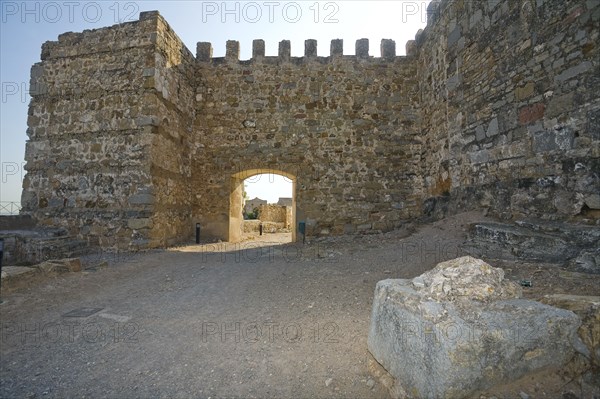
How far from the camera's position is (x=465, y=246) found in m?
4.44

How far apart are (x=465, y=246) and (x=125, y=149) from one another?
649 cm

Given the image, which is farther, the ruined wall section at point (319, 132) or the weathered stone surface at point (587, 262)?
the ruined wall section at point (319, 132)

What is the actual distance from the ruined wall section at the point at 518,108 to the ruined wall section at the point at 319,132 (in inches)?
51.7

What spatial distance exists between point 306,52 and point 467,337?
831cm

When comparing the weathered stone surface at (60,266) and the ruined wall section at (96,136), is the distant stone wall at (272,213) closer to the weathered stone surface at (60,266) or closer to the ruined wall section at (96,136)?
the ruined wall section at (96,136)

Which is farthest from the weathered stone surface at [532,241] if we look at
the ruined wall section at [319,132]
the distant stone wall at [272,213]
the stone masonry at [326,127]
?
the distant stone wall at [272,213]

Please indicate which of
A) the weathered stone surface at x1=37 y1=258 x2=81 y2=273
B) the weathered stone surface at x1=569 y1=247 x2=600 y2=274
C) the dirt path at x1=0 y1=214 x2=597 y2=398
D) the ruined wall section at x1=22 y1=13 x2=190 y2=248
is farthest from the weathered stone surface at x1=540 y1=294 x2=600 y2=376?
the ruined wall section at x1=22 y1=13 x2=190 y2=248

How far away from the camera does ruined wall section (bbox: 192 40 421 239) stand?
807 cm

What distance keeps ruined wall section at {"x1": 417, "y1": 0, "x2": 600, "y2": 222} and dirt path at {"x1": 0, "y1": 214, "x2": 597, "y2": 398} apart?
1.25 metres

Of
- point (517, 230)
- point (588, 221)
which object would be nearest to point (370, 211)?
point (517, 230)

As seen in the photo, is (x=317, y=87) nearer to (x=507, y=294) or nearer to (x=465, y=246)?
(x=465, y=246)

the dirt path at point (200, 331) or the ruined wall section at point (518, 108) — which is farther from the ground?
the ruined wall section at point (518, 108)

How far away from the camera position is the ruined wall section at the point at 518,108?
372 cm

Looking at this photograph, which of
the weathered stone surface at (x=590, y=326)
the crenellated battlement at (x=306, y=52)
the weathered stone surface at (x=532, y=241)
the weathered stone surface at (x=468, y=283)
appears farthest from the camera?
the crenellated battlement at (x=306, y=52)
